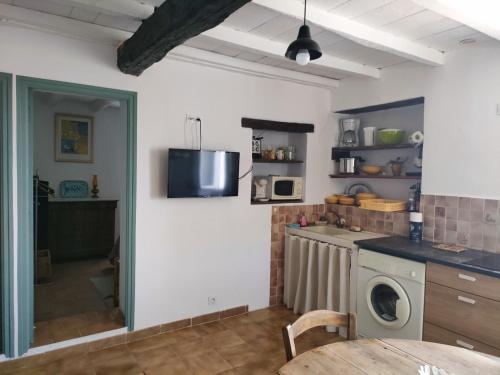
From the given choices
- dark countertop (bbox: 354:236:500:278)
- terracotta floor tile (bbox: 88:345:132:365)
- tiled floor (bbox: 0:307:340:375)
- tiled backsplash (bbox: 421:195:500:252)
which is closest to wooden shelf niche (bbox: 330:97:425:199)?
tiled backsplash (bbox: 421:195:500:252)

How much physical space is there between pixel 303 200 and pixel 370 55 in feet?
4.99

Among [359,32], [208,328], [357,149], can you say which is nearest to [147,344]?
[208,328]

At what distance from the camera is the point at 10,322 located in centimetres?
249

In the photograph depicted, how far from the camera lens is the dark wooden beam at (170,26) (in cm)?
156

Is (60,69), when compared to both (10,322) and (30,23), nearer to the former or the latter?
(30,23)

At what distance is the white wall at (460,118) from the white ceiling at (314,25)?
0.17m

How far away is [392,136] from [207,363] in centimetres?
247

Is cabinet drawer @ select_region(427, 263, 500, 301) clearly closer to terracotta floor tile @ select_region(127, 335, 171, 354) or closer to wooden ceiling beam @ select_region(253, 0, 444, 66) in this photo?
wooden ceiling beam @ select_region(253, 0, 444, 66)

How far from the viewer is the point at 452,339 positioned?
7.68 ft

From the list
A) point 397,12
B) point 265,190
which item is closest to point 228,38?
point 397,12

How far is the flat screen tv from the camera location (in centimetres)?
291

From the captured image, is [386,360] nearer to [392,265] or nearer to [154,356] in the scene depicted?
[392,265]

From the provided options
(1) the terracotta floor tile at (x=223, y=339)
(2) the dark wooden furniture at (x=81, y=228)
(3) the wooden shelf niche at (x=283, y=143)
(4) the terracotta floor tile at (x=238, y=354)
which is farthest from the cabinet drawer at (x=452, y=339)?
(2) the dark wooden furniture at (x=81, y=228)

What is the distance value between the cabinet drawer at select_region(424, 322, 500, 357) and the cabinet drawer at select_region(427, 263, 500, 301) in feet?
0.99
